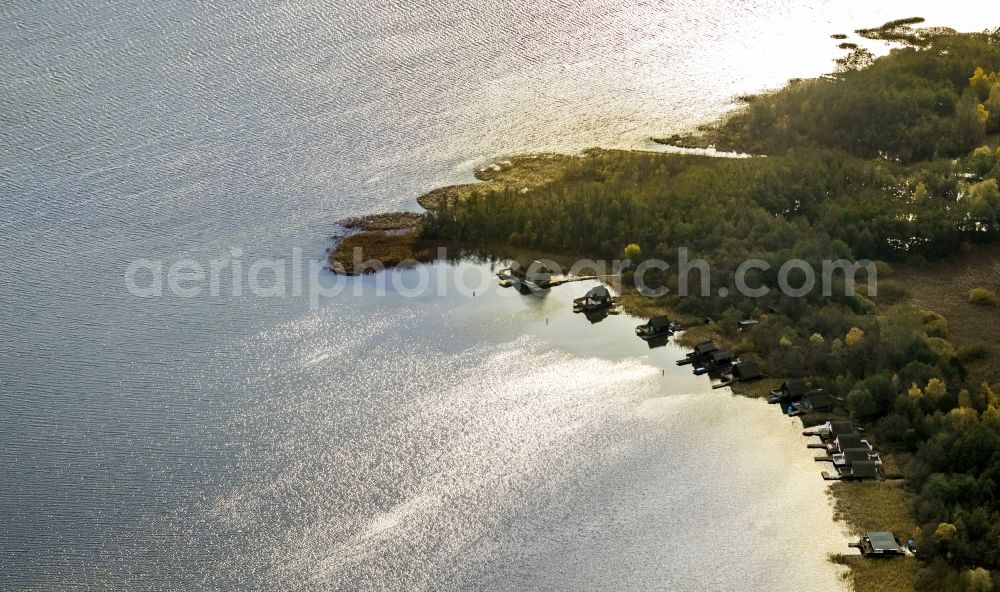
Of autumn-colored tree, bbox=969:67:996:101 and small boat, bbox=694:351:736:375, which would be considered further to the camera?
autumn-colored tree, bbox=969:67:996:101

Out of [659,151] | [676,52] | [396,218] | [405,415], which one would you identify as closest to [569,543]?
[405,415]

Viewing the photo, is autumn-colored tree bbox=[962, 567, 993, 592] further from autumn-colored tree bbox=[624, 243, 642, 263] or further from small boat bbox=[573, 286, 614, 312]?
autumn-colored tree bbox=[624, 243, 642, 263]

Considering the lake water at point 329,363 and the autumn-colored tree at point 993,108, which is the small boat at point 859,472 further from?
the autumn-colored tree at point 993,108

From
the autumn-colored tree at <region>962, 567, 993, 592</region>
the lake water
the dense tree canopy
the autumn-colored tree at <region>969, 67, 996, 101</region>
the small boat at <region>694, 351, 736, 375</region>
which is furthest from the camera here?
the autumn-colored tree at <region>969, 67, 996, 101</region>

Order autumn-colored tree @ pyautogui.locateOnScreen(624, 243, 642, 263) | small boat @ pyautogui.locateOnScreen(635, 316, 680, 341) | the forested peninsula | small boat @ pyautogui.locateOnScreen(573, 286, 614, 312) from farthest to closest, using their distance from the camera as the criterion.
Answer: autumn-colored tree @ pyautogui.locateOnScreen(624, 243, 642, 263) < small boat @ pyautogui.locateOnScreen(573, 286, 614, 312) < small boat @ pyautogui.locateOnScreen(635, 316, 680, 341) < the forested peninsula

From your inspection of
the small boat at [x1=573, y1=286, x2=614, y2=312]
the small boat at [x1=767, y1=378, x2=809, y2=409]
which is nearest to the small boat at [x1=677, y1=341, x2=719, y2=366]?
the small boat at [x1=767, y1=378, x2=809, y2=409]

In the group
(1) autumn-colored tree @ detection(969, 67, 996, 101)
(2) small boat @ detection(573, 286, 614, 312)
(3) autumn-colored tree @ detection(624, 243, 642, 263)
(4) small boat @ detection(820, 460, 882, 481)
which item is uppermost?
(1) autumn-colored tree @ detection(969, 67, 996, 101)
